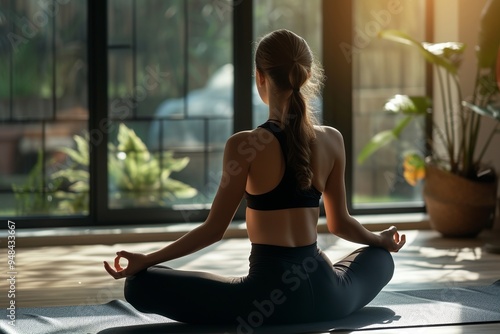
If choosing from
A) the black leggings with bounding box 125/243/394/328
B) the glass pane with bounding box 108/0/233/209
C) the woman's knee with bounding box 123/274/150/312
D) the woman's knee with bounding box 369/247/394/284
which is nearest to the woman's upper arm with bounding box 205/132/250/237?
the black leggings with bounding box 125/243/394/328

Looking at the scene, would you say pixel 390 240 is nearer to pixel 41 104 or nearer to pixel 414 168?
pixel 414 168

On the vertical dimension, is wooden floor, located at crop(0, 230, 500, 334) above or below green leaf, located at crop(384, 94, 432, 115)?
below

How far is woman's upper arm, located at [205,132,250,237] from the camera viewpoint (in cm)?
285

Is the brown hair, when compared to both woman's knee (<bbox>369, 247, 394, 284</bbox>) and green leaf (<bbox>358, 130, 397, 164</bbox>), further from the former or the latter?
green leaf (<bbox>358, 130, 397, 164</bbox>)

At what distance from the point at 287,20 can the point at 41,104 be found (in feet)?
4.93

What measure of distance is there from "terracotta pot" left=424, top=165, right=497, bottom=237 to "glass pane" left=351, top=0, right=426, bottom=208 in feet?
1.91

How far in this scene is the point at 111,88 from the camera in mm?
5578

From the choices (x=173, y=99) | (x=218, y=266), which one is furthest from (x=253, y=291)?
(x=173, y=99)

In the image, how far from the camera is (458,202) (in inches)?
209

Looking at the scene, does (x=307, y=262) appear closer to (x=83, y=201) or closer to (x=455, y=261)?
(x=455, y=261)

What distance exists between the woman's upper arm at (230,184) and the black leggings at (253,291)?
0.13 metres

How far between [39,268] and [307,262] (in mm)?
1981

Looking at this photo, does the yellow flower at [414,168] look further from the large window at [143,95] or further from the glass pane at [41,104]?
the glass pane at [41,104]

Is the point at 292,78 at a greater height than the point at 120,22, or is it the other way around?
the point at 120,22
